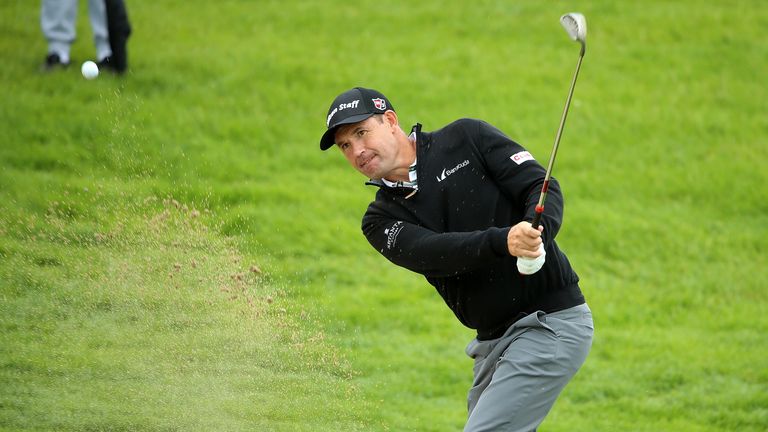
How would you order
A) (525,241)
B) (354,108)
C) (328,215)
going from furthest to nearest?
1. (328,215)
2. (354,108)
3. (525,241)

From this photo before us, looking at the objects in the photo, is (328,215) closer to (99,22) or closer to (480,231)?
(99,22)

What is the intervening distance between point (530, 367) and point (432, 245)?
72 centimetres

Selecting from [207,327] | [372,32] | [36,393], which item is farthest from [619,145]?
[36,393]

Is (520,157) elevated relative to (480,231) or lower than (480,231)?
elevated

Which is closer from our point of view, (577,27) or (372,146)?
(577,27)

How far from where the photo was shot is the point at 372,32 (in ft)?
48.3

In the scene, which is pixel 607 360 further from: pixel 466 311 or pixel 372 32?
pixel 372 32

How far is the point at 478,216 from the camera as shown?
5039 mm

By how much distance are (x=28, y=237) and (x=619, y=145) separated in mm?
6849

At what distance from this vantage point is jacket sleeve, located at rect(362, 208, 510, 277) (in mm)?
4664

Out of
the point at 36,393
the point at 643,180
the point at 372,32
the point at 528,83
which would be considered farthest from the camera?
the point at 372,32

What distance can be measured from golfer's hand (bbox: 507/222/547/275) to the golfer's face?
2.86 feet

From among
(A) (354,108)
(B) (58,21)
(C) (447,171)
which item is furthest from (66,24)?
(C) (447,171)

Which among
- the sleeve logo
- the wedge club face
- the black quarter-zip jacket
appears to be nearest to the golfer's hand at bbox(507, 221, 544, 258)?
the black quarter-zip jacket
